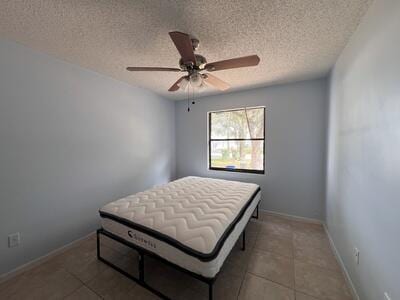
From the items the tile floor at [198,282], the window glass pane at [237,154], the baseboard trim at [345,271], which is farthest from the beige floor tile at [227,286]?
the window glass pane at [237,154]

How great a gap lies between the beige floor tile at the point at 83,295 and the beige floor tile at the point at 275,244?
1.81 metres

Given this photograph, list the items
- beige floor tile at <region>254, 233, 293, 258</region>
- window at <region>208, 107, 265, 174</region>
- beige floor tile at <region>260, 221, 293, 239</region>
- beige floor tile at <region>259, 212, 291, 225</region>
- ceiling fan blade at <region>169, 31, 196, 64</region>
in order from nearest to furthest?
1. ceiling fan blade at <region>169, 31, 196, 64</region>
2. beige floor tile at <region>254, 233, 293, 258</region>
3. beige floor tile at <region>260, 221, 293, 239</region>
4. beige floor tile at <region>259, 212, 291, 225</region>
5. window at <region>208, 107, 265, 174</region>

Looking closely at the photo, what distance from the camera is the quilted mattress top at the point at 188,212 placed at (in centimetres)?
132

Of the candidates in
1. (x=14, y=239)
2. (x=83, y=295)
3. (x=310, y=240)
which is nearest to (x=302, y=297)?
(x=310, y=240)

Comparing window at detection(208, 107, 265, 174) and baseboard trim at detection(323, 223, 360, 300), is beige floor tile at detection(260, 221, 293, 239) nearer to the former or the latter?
baseboard trim at detection(323, 223, 360, 300)

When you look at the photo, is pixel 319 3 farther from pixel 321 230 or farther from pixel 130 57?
pixel 321 230

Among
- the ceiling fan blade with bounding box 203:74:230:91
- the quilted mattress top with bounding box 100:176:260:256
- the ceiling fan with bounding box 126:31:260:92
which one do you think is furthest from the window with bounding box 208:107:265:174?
the ceiling fan with bounding box 126:31:260:92

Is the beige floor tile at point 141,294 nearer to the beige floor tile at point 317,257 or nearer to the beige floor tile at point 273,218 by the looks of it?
the beige floor tile at point 317,257

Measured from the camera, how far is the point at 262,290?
1493 millimetres

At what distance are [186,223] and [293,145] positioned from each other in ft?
7.80

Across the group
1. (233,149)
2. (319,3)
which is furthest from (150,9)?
(233,149)

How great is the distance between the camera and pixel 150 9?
4.15ft

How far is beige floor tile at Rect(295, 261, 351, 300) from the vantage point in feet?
4.74

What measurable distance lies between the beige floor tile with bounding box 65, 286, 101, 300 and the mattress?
0.49 meters
